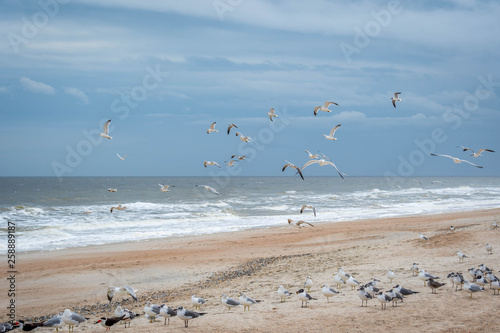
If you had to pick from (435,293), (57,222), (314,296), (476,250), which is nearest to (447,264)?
(476,250)

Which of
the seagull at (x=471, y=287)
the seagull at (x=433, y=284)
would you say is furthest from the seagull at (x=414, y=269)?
the seagull at (x=471, y=287)

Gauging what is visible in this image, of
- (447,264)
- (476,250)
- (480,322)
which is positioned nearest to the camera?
(480,322)

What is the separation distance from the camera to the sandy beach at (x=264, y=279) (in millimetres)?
7770

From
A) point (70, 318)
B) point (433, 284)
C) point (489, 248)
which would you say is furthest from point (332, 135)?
point (70, 318)

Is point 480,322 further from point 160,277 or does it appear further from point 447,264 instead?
point 160,277

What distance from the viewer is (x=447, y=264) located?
37.7 ft

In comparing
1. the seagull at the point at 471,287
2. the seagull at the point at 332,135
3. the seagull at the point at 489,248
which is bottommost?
the seagull at the point at 471,287

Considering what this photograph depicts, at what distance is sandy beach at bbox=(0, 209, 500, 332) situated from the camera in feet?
25.5

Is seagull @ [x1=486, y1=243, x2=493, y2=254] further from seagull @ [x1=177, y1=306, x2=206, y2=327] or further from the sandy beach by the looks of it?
seagull @ [x1=177, y1=306, x2=206, y2=327]

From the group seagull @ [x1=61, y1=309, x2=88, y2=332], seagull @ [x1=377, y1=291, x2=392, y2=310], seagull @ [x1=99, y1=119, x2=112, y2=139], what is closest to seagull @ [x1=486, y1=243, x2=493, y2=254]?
seagull @ [x1=377, y1=291, x2=392, y2=310]

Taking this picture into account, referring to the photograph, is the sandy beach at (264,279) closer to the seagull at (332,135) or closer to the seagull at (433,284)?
the seagull at (433,284)

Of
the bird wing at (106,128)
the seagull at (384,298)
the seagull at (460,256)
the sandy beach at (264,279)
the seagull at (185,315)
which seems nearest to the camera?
the sandy beach at (264,279)

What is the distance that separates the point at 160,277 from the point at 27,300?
363cm

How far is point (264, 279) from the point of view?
1198cm
